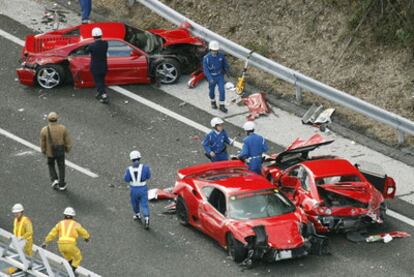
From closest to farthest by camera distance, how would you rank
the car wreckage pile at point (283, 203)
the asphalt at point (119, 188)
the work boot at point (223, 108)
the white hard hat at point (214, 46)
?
the car wreckage pile at point (283, 203) → the asphalt at point (119, 188) → the white hard hat at point (214, 46) → the work boot at point (223, 108)

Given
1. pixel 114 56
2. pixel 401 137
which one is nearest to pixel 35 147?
pixel 114 56

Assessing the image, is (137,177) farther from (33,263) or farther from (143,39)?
(143,39)

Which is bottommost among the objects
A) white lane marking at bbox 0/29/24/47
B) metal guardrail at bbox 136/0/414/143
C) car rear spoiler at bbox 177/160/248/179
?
white lane marking at bbox 0/29/24/47

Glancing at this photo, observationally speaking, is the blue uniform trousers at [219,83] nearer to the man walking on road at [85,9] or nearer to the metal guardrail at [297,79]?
the metal guardrail at [297,79]

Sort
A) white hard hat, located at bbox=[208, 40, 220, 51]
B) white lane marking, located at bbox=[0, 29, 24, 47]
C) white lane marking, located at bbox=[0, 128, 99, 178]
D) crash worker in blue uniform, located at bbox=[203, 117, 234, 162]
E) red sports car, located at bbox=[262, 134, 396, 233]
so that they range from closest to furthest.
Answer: red sports car, located at bbox=[262, 134, 396, 233], crash worker in blue uniform, located at bbox=[203, 117, 234, 162], white lane marking, located at bbox=[0, 128, 99, 178], white hard hat, located at bbox=[208, 40, 220, 51], white lane marking, located at bbox=[0, 29, 24, 47]

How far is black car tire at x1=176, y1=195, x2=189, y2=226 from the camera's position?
2202cm

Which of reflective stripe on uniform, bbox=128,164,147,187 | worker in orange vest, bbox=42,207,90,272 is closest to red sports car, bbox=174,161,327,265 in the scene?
reflective stripe on uniform, bbox=128,164,147,187

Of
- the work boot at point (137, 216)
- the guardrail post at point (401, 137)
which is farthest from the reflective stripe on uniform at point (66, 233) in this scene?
the guardrail post at point (401, 137)

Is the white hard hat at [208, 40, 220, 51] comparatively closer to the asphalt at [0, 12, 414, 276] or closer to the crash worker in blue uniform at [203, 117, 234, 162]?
the asphalt at [0, 12, 414, 276]

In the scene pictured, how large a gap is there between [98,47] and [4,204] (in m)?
4.82

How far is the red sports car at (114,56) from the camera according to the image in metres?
26.8

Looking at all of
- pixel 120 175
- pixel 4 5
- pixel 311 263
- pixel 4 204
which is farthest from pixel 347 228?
pixel 4 5

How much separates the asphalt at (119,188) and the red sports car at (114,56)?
0.35 meters

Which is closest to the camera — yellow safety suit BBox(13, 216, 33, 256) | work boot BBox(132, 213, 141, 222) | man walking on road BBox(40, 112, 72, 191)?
yellow safety suit BBox(13, 216, 33, 256)
